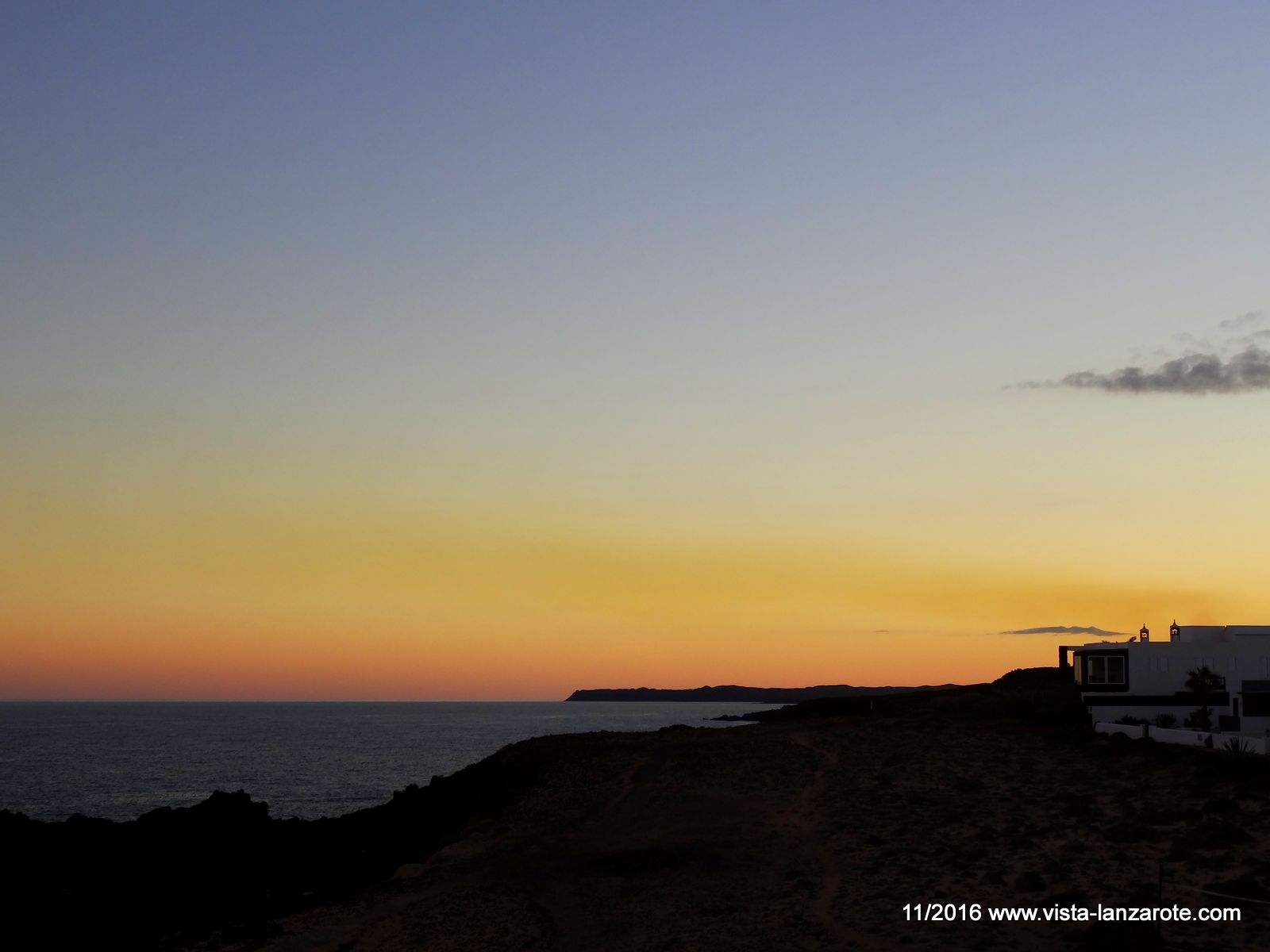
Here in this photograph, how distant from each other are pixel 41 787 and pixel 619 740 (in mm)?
58652

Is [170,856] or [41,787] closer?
[170,856]

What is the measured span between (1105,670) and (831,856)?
27.5 meters

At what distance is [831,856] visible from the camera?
103ft

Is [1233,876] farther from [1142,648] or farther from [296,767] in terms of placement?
[296,767]

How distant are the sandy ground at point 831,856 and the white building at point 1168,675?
353 inches

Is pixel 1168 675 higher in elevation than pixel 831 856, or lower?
higher

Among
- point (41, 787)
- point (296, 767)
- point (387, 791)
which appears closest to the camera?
point (387, 791)

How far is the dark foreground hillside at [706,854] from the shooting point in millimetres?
26234

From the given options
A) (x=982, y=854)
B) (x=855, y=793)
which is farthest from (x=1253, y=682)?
(x=982, y=854)

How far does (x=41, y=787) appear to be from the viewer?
85938mm

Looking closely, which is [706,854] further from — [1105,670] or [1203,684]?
[1203,684]

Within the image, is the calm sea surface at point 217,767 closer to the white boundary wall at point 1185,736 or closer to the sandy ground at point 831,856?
the sandy ground at point 831,856

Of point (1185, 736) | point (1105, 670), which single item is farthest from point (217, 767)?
point (1185, 736)

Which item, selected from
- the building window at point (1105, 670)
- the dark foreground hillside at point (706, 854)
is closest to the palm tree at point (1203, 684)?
the building window at point (1105, 670)
